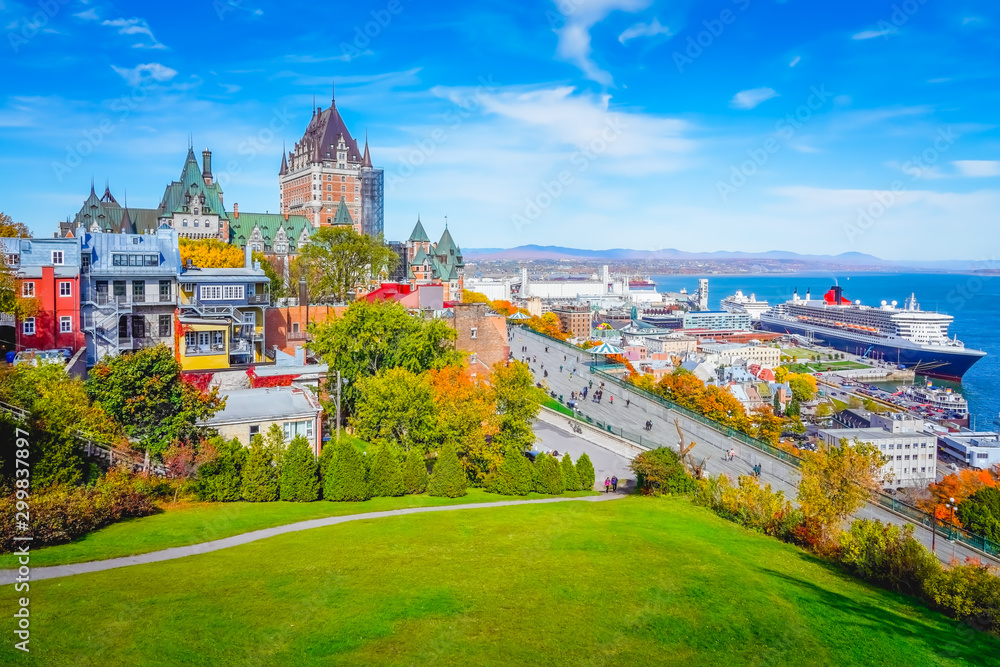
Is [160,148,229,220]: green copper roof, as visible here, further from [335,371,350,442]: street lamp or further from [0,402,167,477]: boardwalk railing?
[0,402,167,477]: boardwalk railing

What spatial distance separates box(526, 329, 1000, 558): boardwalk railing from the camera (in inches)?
1006

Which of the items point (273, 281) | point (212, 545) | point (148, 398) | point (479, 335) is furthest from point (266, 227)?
point (212, 545)

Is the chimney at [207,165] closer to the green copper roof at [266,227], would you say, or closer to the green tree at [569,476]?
the green copper roof at [266,227]

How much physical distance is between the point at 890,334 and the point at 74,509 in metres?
132

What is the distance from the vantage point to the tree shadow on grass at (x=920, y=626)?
13.9 metres

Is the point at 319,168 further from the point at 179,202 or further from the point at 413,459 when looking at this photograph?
the point at 413,459

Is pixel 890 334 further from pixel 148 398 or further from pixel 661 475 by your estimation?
pixel 148 398

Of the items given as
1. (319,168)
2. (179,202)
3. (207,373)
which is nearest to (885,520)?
(207,373)

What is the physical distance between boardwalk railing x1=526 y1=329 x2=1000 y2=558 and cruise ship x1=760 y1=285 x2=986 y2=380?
262ft

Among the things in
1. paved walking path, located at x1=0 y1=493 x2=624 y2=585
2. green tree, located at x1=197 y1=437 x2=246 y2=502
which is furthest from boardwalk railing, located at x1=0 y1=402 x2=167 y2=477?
paved walking path, located at x1=0 y1=493 x2=624 y2=585

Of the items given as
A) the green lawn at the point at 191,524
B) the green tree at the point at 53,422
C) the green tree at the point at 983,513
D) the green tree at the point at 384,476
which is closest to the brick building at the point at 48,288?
the green tree at the point at 53,422

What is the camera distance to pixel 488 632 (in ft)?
40.1

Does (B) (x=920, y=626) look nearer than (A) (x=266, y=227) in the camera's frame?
Yes

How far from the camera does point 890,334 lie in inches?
4811
